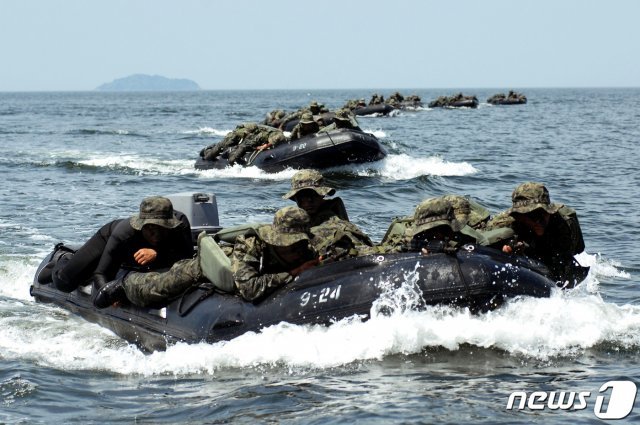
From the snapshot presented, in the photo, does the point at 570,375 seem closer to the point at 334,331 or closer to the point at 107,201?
the point at 334,331

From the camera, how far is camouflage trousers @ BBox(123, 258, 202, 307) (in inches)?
394

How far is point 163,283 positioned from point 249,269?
44.4 inches

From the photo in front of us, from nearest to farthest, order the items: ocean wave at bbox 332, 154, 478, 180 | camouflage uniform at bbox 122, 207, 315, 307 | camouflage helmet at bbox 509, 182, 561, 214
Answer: camouflage uniform at bbox 122, 207, 315, 307, camouflage helmet at bbox 509, 182, 561, 214, ocean wave at bbox 332, 154, 478, 180

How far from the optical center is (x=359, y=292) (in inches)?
357

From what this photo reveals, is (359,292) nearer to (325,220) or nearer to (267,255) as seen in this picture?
(267,255)

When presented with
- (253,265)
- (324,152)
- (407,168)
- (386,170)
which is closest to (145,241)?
(253,265)

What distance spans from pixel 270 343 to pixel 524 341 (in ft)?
7.09

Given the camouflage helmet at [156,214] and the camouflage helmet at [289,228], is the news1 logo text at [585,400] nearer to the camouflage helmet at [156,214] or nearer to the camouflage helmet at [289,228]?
the camouflage helmet at [289,228]

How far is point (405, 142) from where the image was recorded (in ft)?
140

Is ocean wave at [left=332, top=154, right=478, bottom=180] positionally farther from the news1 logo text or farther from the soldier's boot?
the news1 logo text

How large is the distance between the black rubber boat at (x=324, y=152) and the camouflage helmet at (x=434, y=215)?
52.1 ft

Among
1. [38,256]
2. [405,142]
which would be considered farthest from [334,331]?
[405,142]

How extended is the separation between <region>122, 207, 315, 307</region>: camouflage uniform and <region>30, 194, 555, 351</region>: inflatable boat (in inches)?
4.2

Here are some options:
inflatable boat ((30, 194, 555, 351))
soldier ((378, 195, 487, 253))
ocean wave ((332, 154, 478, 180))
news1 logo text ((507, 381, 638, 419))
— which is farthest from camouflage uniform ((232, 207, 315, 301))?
ocean wave ((332, 154, 478, 180))
